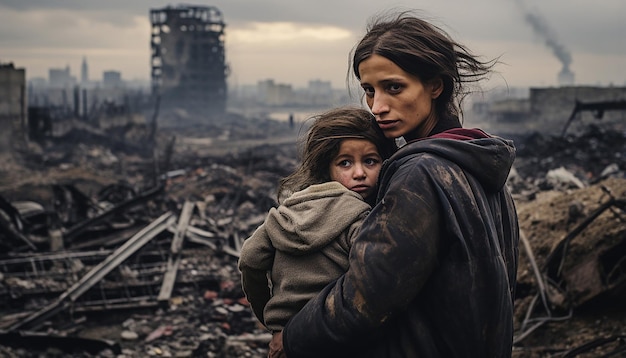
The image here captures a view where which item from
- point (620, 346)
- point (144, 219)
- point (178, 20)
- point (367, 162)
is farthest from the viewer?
point (178, 20)

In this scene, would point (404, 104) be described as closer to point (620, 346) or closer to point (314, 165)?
point (314, 165)

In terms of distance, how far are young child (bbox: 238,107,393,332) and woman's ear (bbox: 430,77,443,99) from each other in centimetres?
20

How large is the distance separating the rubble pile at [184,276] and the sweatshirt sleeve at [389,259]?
2.64m

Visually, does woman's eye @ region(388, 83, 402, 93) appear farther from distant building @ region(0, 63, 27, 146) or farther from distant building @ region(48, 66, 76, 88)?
distant building @ region(48, 66, 76, 88)

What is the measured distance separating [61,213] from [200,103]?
42.1 metres

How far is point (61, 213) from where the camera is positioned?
913 centimetres

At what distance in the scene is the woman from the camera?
128 cm

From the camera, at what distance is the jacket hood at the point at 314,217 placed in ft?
4.80

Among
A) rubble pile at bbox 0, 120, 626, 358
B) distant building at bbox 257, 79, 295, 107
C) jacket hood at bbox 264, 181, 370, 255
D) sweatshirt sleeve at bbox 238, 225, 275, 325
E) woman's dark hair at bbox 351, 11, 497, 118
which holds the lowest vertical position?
rubble pile at bbox 0, 120, 626, 358

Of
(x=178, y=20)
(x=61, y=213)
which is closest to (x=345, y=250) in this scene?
(x=61, y=213)

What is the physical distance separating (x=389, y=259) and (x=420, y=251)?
0.07 metres

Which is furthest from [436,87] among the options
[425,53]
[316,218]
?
[316,218]

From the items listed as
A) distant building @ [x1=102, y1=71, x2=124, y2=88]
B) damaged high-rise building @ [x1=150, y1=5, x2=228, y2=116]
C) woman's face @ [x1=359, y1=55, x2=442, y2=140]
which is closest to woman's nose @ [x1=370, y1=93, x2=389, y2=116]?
woman's face @ [x1=359, y1=55, x2=442, y2=140]

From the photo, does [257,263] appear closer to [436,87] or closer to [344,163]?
[344,163]
